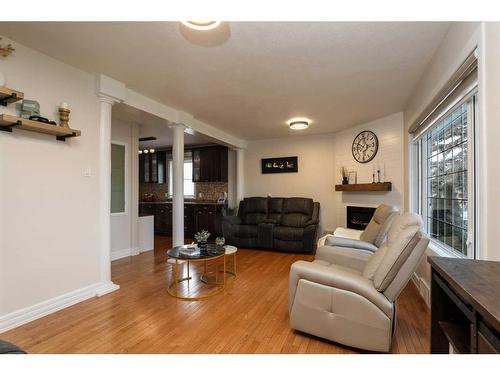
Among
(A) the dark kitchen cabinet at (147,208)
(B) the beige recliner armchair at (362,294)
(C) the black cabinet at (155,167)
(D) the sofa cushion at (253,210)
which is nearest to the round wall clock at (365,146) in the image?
(D) the sofa cushion at (253,210)

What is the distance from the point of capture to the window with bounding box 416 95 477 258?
178cm

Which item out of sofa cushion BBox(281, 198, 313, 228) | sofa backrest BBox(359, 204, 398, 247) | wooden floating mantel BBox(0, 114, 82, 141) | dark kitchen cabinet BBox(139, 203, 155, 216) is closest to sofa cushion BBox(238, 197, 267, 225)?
sofa cushion BBox(281, 198, 313, 228)

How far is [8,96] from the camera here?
1.89m

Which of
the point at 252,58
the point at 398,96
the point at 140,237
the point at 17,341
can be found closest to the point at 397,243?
the point at 252,58

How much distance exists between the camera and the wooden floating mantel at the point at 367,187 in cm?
382

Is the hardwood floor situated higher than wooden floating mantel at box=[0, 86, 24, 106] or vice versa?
wooden floating mantel at box=[0, 86, 24, 106]

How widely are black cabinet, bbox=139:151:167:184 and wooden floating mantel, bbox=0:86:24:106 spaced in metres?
4.84

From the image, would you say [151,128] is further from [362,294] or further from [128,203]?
[362,294]

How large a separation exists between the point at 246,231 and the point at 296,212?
1.11m

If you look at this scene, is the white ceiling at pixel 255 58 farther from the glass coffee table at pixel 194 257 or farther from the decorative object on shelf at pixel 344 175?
the glass coffee table at pixel 194 257

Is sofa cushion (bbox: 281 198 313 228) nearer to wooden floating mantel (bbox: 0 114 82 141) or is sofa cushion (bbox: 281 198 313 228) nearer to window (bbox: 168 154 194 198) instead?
window (bbox: 168 154 194 198)
